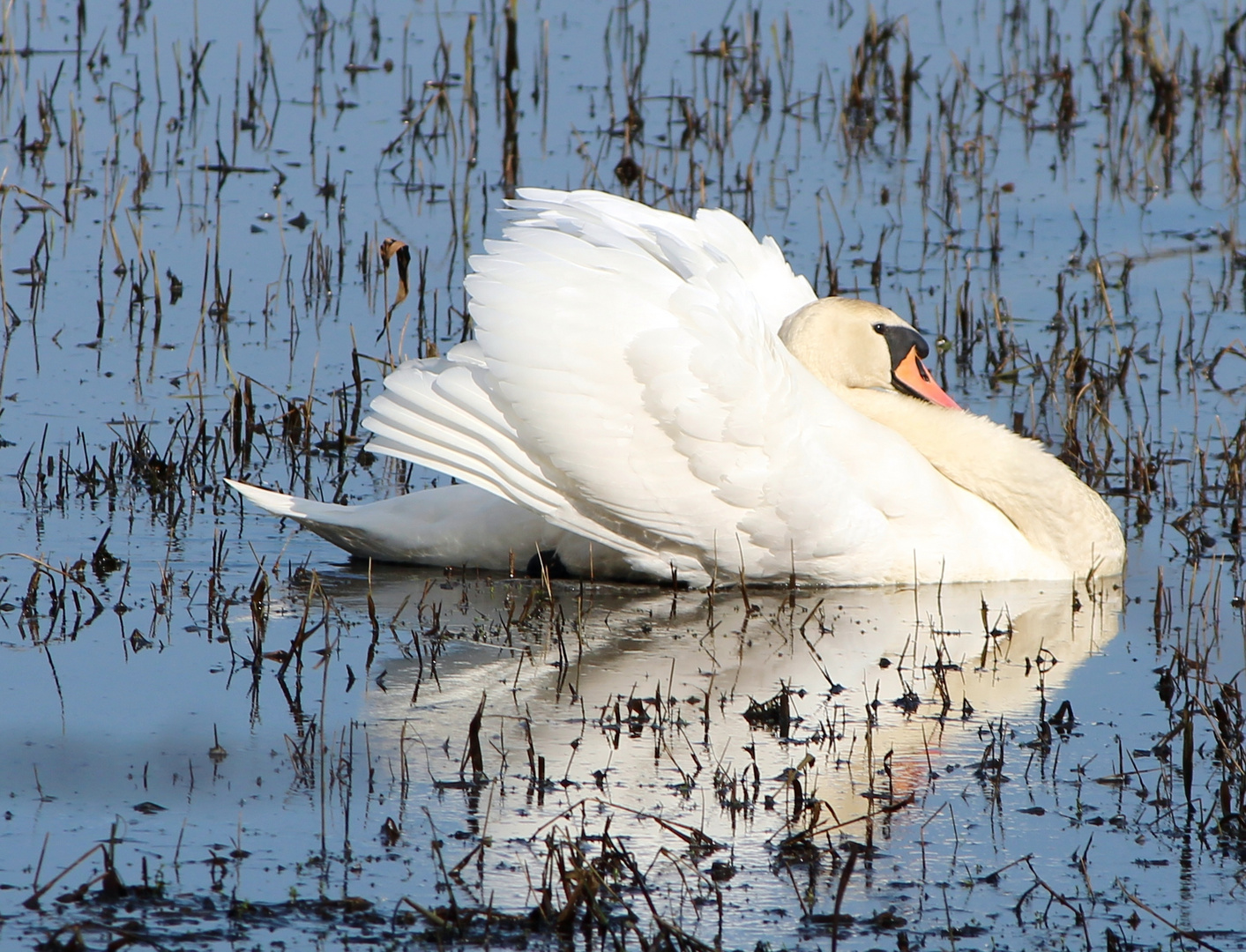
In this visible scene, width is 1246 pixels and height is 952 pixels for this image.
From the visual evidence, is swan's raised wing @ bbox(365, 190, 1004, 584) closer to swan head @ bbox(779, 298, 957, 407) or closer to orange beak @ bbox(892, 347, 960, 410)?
swan head @ bbox(779, 298, 957, 407)

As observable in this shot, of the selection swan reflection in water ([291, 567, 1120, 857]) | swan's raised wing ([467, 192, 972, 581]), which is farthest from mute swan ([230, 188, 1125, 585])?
swan reflection in water ([291, 567, 1120, 857])

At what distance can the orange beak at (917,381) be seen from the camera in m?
7.92

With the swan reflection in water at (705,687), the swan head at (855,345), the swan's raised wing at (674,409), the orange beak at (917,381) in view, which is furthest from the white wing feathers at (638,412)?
the orange beak at (917,381)

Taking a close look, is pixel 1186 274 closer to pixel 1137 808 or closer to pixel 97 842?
pixel 1137 808

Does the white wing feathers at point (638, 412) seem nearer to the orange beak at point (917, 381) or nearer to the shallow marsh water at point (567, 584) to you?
the shallow marsh water at point (567, 584)

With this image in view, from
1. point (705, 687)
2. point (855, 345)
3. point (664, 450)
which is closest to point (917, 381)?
point (855, 345)

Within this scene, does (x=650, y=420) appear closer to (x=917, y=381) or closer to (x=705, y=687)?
(x=705, y=687)

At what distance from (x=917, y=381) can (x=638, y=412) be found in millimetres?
1562

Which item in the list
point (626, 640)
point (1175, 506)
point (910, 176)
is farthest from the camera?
point (910, 176)

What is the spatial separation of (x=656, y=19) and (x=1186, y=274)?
689cm

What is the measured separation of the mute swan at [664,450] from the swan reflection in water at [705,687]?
16 centimetres

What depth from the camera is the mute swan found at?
269 inches

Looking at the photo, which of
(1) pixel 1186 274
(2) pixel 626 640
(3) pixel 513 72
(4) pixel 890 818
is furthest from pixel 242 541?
(3) pixel 513 72

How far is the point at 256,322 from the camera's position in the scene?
997 cm
